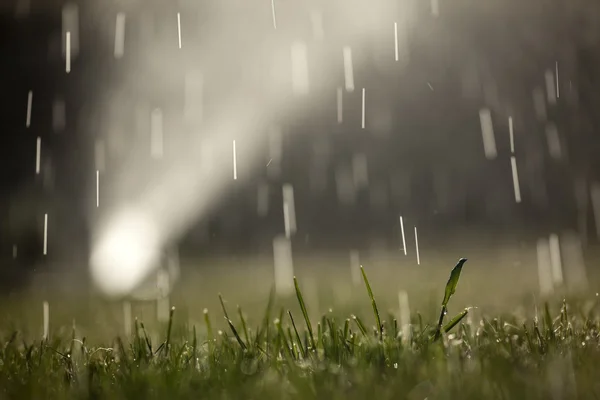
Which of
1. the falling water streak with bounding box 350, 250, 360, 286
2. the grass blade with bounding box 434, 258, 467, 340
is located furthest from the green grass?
the falling water streak with bounding box 350, 250, 360, 286

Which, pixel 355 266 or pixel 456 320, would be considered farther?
pixel 355 266

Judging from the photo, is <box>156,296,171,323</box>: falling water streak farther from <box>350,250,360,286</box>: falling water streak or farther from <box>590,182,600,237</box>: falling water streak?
<box>590,182,600,237</box>: falling water streak

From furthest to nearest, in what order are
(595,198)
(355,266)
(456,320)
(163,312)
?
(595,198), (355,266), (163,312), (456,320)

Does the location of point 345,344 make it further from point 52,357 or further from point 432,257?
point 432,257

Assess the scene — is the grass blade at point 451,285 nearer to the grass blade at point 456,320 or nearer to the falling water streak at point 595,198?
the grass blade at point 456,320

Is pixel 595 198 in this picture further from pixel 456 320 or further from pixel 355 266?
pixel 456 320

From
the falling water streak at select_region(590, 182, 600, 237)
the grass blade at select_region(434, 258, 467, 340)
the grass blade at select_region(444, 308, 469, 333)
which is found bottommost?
the grass blade at select_region(444, 308, 469, 333)

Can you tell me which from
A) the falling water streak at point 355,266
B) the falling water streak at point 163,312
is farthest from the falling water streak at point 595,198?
the falling water streak at point 163,312

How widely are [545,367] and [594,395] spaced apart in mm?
211

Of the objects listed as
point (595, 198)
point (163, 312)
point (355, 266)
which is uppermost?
point (595, 198)

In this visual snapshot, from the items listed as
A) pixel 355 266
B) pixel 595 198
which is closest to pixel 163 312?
pixel 355 266

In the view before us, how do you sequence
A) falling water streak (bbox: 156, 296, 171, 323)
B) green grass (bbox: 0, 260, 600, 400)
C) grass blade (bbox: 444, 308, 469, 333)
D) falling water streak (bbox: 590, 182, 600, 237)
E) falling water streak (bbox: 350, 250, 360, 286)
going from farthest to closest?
falling water streak (bbox: 590, 182, 600, 237) < falling water streak (bbox: 350, 250, 360, 286) < falling water streak (bbox: 156, 296, 171, 323) < grass blade (bbox: 444, 308, 469, 333) < green grass (bbox: 0, 260, 600, 400)

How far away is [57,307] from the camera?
611 cm

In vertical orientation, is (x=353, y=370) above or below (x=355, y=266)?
below
